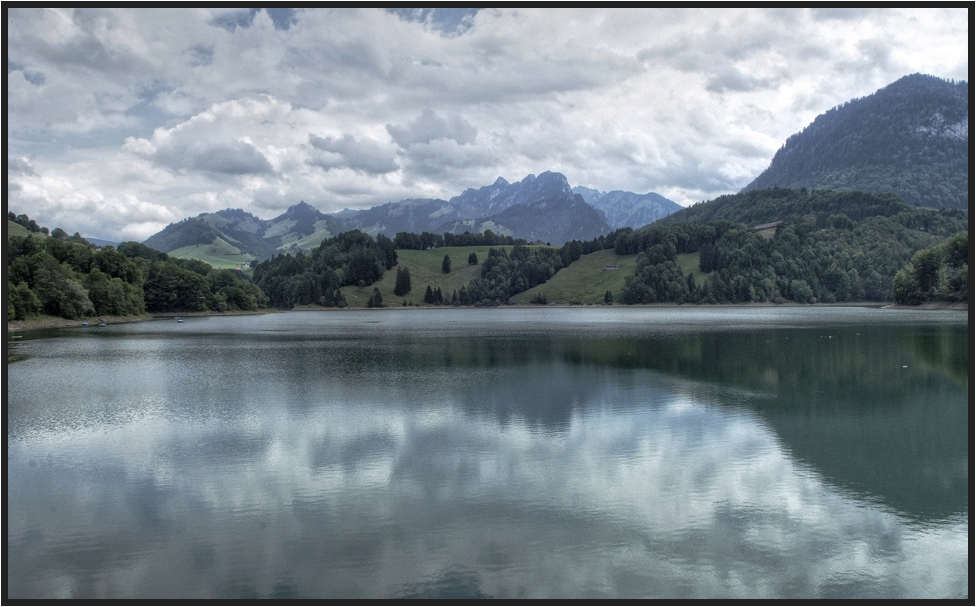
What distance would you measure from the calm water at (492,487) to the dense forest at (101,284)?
7128 centimetres

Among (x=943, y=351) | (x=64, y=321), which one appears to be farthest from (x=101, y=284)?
(x=943, y=351)

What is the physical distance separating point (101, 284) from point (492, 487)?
119 metres

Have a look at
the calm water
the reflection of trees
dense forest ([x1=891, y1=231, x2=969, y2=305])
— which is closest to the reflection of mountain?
the reflection of trees

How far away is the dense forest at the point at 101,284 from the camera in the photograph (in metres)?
98.1

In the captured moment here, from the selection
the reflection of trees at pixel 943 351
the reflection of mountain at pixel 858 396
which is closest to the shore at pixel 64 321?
the reflection of mountain at pixel 858 396

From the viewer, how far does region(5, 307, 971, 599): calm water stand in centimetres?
1233

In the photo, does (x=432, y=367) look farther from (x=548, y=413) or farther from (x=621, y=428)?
(x=621, y=428)

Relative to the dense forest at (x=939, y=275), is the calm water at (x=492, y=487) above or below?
below

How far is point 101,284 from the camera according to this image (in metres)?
113

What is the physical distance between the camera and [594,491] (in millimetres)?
17250

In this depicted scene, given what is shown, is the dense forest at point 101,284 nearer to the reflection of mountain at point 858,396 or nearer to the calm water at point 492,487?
the calm water at point 492,487

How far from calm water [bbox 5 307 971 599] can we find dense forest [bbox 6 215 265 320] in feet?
234

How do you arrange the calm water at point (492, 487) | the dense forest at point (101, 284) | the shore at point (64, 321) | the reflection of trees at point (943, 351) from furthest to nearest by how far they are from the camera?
the dense forest at point (101, 284), the shore at point (64, 321), the reflection of trees at point (943, 351), the calm water at point (492, 487)

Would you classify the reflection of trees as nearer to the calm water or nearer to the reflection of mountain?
the reflection of mountain
